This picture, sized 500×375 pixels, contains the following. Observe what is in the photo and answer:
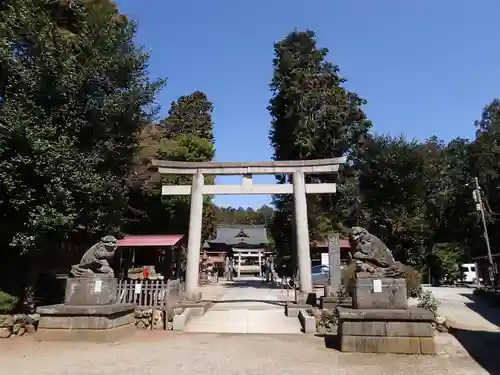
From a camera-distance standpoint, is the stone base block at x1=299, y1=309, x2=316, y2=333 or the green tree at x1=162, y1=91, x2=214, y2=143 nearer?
the stone base block at x1=299, y1=309, x2=316, y2=333

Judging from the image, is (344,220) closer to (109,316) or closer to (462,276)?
(462,276)

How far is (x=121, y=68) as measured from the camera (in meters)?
13.5

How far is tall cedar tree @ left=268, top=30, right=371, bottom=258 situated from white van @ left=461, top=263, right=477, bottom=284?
13550mm

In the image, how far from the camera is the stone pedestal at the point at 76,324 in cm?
846

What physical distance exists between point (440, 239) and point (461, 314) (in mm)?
26250

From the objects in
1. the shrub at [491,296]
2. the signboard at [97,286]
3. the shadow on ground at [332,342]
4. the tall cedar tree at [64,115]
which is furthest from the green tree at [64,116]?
the shrub at [491,296]

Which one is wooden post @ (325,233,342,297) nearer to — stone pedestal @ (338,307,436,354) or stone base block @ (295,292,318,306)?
stone base block @ (295,292,318,306)

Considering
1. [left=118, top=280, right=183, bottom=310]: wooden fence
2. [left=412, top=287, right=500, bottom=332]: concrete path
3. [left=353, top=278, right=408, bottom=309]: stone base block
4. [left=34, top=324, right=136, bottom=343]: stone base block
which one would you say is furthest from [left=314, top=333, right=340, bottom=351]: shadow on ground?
[left=118, top=280, right=183, bottom=310]: wooden fence

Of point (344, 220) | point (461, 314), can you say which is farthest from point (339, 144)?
point (461, 314)

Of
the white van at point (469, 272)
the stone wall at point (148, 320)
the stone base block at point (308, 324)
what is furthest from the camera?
the white van at point (469, 272)

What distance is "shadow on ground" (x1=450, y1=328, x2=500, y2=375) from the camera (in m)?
6.56

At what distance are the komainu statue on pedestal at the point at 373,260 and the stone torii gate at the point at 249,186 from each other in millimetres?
6404

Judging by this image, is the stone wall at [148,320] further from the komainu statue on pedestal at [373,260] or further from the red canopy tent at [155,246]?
the red canopy tent at [155,246]

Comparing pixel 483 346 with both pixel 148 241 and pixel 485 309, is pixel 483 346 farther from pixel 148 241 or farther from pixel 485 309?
pixel 148 241
